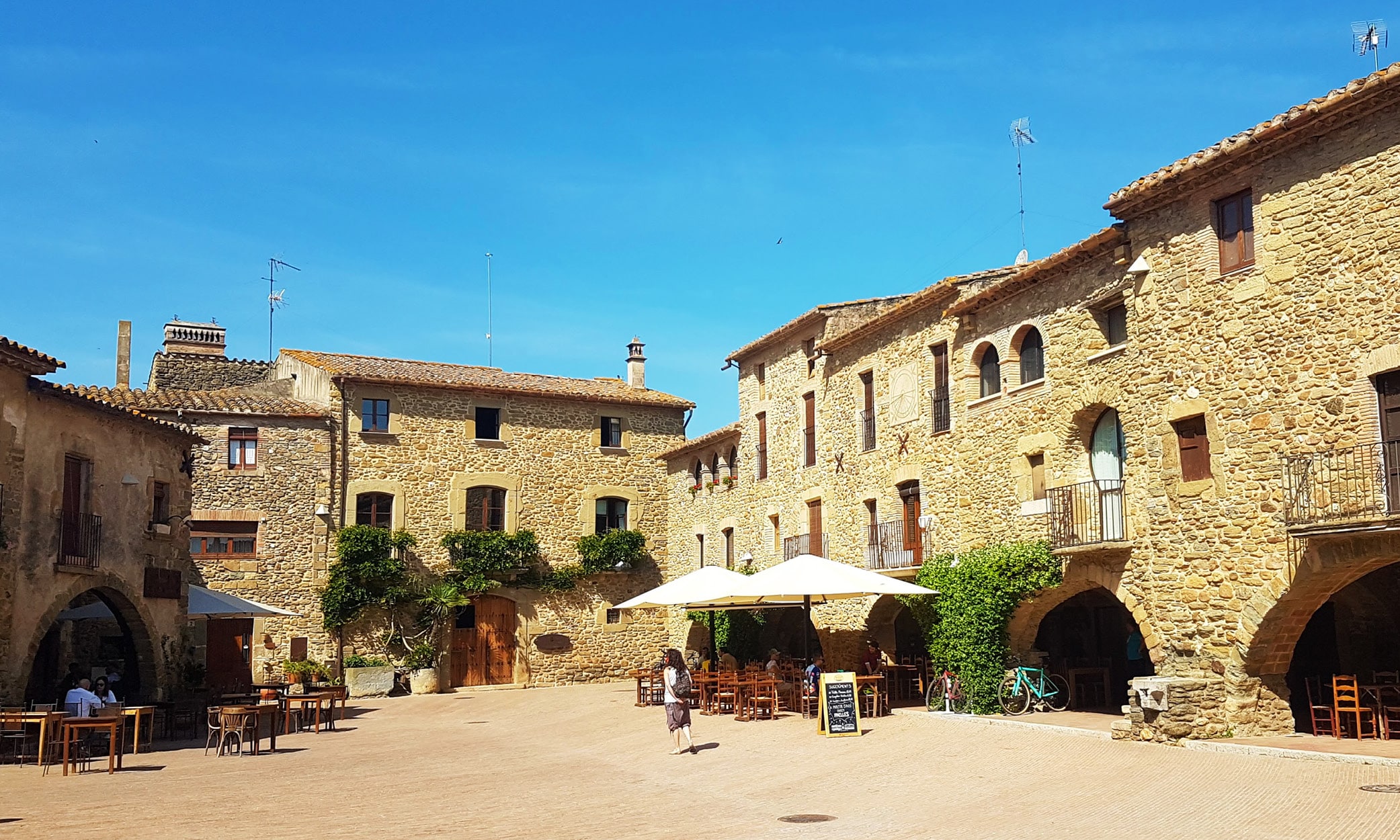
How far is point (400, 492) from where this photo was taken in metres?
30.4

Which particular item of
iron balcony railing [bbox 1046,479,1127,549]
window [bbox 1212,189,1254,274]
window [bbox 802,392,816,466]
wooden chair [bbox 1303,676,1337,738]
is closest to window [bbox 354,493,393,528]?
window [bbox 802,392,816,466]

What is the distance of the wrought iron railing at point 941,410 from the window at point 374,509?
1522 centimetres

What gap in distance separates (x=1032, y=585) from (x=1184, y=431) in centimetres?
350

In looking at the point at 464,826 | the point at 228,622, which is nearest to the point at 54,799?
the point at 464,826

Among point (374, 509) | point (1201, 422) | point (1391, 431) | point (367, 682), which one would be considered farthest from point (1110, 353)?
point (374, 509)

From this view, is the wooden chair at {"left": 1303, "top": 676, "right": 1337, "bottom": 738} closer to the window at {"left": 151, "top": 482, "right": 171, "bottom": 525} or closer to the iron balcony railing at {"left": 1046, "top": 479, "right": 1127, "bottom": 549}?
the iron balcony railing at {"left": 1046, "top": 479, "right": 1127, "bottom": 549}

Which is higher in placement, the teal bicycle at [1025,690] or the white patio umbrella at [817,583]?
the white patio umbrella at [817,583]

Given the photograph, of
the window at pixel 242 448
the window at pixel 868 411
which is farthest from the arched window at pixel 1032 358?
the window at pixel 242 448

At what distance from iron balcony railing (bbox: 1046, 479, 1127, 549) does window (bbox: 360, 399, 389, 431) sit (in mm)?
18419

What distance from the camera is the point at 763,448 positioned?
2875 cm

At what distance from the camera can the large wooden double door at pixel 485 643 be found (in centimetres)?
3058

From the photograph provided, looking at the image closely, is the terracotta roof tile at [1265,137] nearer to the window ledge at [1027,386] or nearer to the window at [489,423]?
the window ledge at [1027,386]

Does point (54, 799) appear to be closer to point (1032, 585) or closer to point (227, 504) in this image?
point (1032, 585)

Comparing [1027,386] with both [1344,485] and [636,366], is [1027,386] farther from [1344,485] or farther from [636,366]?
[636,366]
